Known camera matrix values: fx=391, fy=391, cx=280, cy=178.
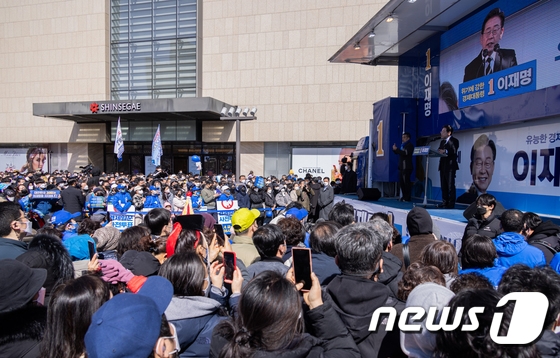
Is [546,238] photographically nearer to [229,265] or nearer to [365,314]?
[365,314]

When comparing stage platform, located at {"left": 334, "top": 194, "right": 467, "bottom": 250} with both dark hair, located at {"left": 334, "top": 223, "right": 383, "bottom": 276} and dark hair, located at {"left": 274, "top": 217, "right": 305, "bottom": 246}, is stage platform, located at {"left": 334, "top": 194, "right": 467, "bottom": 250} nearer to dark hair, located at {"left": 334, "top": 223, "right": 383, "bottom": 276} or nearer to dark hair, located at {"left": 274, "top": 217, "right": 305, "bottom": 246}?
dark hair, located at {"left": 274, "top": 217, "right": 305, "bottom": 246}

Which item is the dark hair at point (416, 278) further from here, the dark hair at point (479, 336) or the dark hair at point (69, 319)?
the dark hair at point (69, 319)

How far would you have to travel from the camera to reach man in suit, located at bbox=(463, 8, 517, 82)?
26.4ft

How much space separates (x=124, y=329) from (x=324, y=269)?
1988 mm

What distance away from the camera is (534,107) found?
285 inches

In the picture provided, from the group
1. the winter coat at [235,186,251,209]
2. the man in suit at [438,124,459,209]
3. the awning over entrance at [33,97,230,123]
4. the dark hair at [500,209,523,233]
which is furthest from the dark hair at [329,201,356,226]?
the awning over entrance at [33,97,230,123]

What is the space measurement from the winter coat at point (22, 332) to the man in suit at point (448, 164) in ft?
26.1

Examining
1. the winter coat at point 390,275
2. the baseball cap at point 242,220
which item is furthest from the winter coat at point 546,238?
the baseball cap at point 242,220

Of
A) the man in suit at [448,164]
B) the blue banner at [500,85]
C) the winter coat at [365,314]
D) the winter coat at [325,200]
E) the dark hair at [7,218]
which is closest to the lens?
the winter coat at [365,314]

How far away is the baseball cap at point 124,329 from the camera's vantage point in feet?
5.13

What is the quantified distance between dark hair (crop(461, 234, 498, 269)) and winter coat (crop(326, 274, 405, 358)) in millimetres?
1350

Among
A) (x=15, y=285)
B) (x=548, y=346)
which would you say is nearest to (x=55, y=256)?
(x=15, y=285)

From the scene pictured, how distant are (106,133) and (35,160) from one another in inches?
265

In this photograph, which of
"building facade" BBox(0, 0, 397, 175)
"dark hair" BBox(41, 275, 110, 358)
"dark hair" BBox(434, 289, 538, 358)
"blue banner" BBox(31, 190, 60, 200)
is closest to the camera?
"dark hair" BBox(434, 289, 538, 358)
